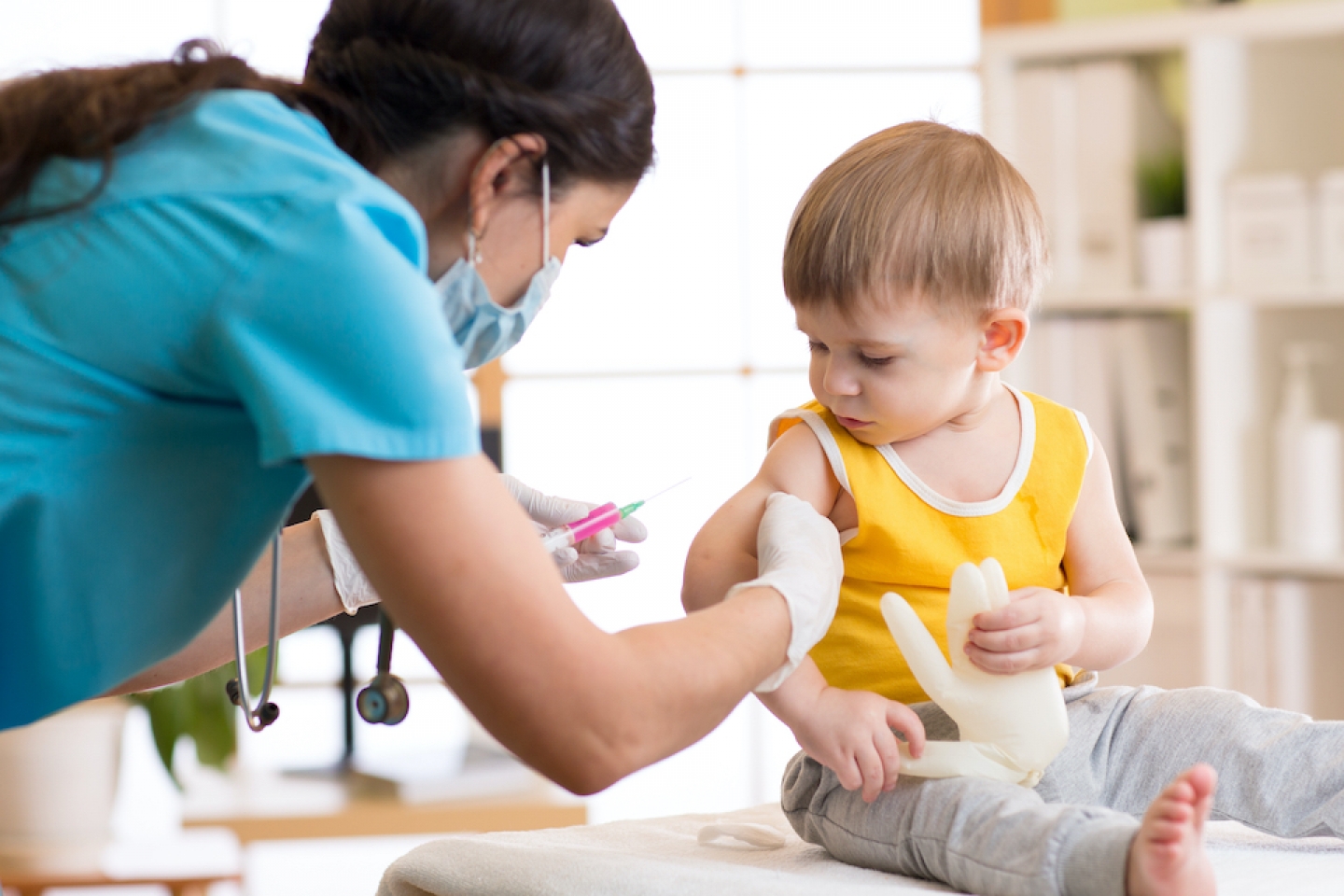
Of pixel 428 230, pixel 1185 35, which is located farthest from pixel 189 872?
pixel 1185 35

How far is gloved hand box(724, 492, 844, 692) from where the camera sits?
0.83m

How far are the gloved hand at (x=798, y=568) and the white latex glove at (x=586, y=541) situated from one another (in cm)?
22

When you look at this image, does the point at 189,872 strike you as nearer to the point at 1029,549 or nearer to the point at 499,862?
the point at 499,862

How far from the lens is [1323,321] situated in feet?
7.72

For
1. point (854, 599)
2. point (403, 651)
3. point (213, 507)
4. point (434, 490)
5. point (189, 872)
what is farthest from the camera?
point (403, 651)

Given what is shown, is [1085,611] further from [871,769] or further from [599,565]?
[599,565]

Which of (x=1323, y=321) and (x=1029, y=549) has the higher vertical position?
(x=1323, y=321)

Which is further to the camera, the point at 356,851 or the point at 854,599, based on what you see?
the point at 356,851

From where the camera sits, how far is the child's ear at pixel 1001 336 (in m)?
1.05

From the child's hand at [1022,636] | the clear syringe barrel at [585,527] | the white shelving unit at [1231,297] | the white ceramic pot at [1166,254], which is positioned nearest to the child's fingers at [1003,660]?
the child's hand at [1022,636]

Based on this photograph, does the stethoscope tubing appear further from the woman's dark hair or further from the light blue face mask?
the woman's dark hair

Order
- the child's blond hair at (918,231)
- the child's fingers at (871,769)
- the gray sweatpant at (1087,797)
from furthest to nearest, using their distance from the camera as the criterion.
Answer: the child's blond hair at (918,231) → the child's fingers at (871,769) → the gray sweatpant at (1087,797)

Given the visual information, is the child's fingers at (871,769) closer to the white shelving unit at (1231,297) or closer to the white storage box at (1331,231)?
the white shelving unit at (1231,297)

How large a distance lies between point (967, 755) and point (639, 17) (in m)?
2.11
